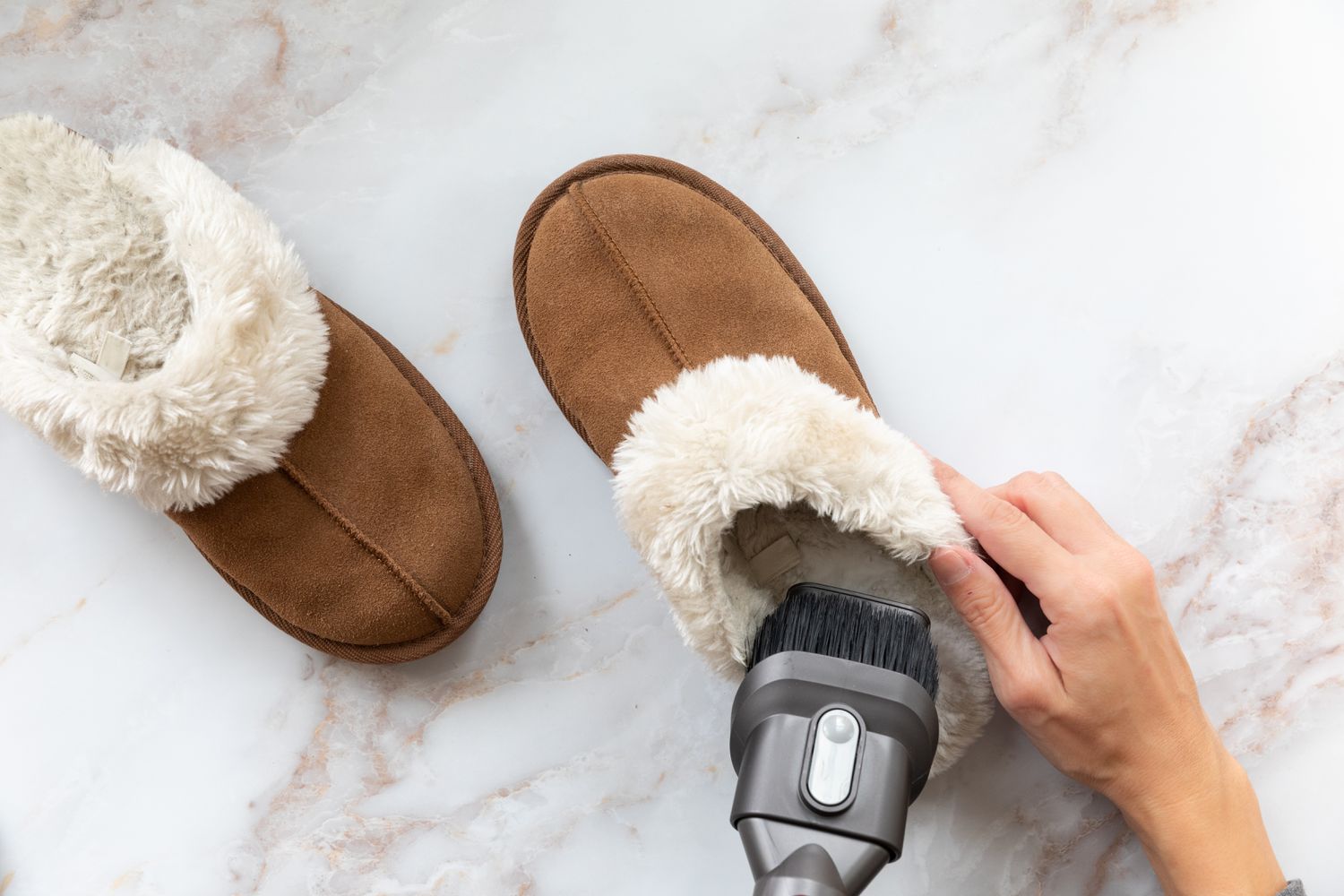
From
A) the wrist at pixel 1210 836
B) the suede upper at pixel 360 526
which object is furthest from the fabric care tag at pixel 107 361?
the wrist at pixel 1210 836

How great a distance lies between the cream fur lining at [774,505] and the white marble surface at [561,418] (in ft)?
0.58

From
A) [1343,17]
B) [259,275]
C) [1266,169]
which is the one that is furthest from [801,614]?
[1343,17]

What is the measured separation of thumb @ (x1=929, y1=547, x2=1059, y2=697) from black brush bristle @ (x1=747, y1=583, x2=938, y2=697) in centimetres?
4

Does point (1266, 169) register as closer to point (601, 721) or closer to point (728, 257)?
point (728, 257)

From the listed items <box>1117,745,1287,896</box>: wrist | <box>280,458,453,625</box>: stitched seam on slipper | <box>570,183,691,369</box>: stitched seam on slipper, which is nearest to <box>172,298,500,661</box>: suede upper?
<box>280,458,453,625</box>: stitched seam on slipper

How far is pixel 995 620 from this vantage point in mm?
753

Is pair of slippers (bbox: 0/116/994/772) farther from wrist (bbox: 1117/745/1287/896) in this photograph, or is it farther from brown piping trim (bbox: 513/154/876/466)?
wrist (bbox: 1117/745/1287/896)

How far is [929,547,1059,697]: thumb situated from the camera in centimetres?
74

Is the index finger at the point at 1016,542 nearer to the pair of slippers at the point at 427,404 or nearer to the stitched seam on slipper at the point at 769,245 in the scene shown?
the pair of slippers at the point at 427,404

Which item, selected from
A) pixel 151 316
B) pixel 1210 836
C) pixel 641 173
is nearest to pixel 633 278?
pixel 641 173

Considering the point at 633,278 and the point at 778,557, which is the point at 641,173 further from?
the point at 778,557

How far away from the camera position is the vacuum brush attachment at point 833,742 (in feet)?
2.01

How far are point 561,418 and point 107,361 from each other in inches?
17.3

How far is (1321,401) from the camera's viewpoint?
94 cm
